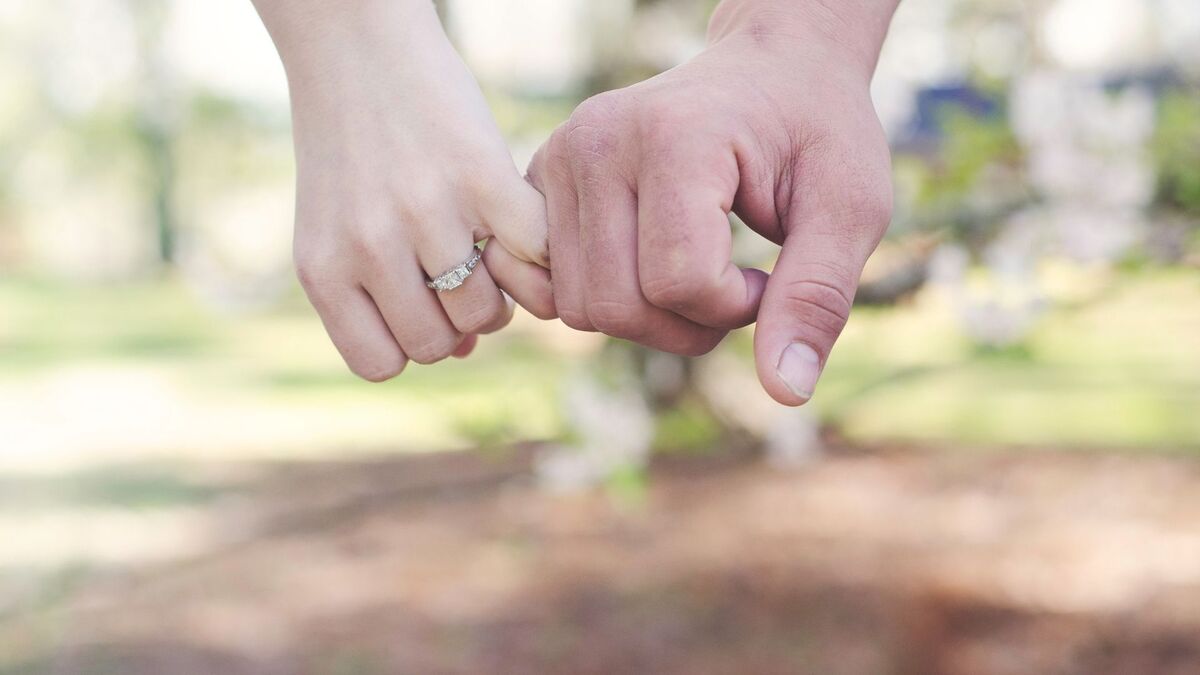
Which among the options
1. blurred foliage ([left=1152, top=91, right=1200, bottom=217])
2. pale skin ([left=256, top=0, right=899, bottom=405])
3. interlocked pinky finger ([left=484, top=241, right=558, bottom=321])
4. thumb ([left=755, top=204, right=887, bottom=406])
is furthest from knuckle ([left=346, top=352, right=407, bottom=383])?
blurred foliage ([left=1152, top=91, right=1200, bottom=217])

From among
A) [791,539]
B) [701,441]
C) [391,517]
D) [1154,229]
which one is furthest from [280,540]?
[1154,229]

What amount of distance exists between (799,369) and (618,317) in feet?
0.51

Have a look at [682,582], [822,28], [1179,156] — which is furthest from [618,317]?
[682,582]

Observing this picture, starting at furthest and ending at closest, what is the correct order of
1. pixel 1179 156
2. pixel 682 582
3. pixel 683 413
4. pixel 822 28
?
1. pixel 683 413
2. pixel 682 582
3. pixel 1179 156
4. pixel 822 28

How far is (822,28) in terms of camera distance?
916mm

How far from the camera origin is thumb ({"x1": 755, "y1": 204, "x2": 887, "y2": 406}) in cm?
83

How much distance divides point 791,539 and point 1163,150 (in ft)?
6.51

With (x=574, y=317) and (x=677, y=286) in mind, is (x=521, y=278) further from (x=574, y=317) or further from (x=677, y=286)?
(x=677, y=286)

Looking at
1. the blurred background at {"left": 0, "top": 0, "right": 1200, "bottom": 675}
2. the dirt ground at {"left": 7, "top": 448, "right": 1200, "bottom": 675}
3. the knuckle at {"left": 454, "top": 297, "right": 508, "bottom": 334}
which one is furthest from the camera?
the dirt ground at {"left": 7, "top": 448, "right": 1200, "bottom": 675}

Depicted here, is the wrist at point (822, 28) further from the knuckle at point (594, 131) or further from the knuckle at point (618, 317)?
the knuckle at point (618, 317)

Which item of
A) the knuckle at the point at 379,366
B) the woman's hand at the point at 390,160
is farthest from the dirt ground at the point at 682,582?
the woman's hand at the point at 390,160

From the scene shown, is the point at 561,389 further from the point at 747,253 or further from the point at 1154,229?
the point at 1154,229

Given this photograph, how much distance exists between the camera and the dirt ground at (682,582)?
2.97m

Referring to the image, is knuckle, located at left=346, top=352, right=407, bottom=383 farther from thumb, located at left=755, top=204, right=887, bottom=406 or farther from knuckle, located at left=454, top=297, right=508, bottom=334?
thumb, located at left=755, top=204, right=887, bottom=406
